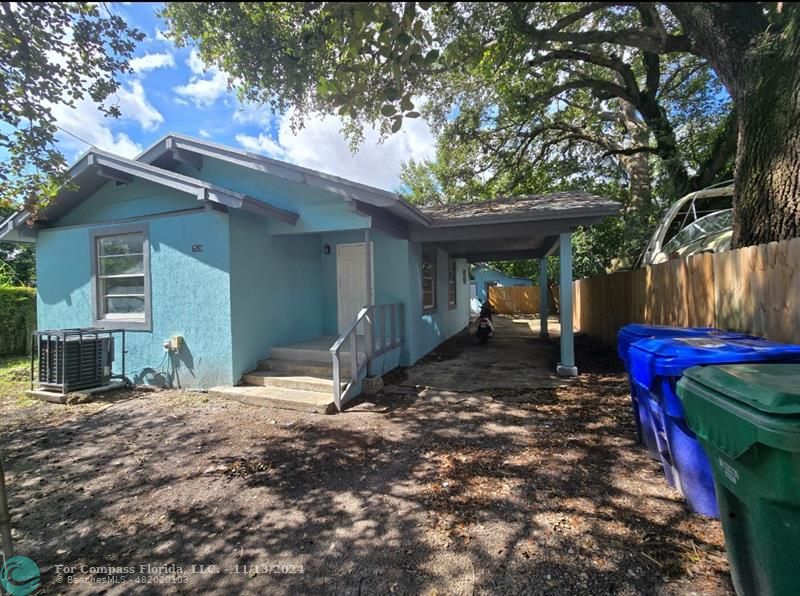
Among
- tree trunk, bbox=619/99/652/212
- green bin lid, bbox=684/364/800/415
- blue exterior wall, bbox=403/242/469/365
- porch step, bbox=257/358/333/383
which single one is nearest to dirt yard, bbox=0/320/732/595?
porch step, bbox=257/358/333/383

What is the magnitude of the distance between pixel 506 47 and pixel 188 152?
5.99m

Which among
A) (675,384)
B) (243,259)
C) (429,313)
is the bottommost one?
(675,384)

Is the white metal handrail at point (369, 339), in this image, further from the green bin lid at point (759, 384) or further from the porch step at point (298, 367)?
the green bin lid at point (759, 384)

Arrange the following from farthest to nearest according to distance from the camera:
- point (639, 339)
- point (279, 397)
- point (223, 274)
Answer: point (223, 274)
point (279, 397)
point (639, 339)

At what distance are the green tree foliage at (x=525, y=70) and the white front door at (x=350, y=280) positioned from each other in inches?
100

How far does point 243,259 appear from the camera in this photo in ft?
20.7

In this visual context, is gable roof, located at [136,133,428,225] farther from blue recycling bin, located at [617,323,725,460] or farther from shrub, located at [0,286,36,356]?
shrub, located at [0,286,36,356]

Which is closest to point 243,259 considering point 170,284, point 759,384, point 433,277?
point 170,284

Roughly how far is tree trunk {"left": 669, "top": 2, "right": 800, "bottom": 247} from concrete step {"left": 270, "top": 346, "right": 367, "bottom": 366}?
17.4 feet

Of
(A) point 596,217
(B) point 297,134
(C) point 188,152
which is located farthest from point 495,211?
(C) point 188,152

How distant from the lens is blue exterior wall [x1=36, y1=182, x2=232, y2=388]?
617 cm

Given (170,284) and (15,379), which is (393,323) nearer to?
(170,284)

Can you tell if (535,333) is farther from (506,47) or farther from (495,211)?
(506,47)

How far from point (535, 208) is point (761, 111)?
3.08 metres
